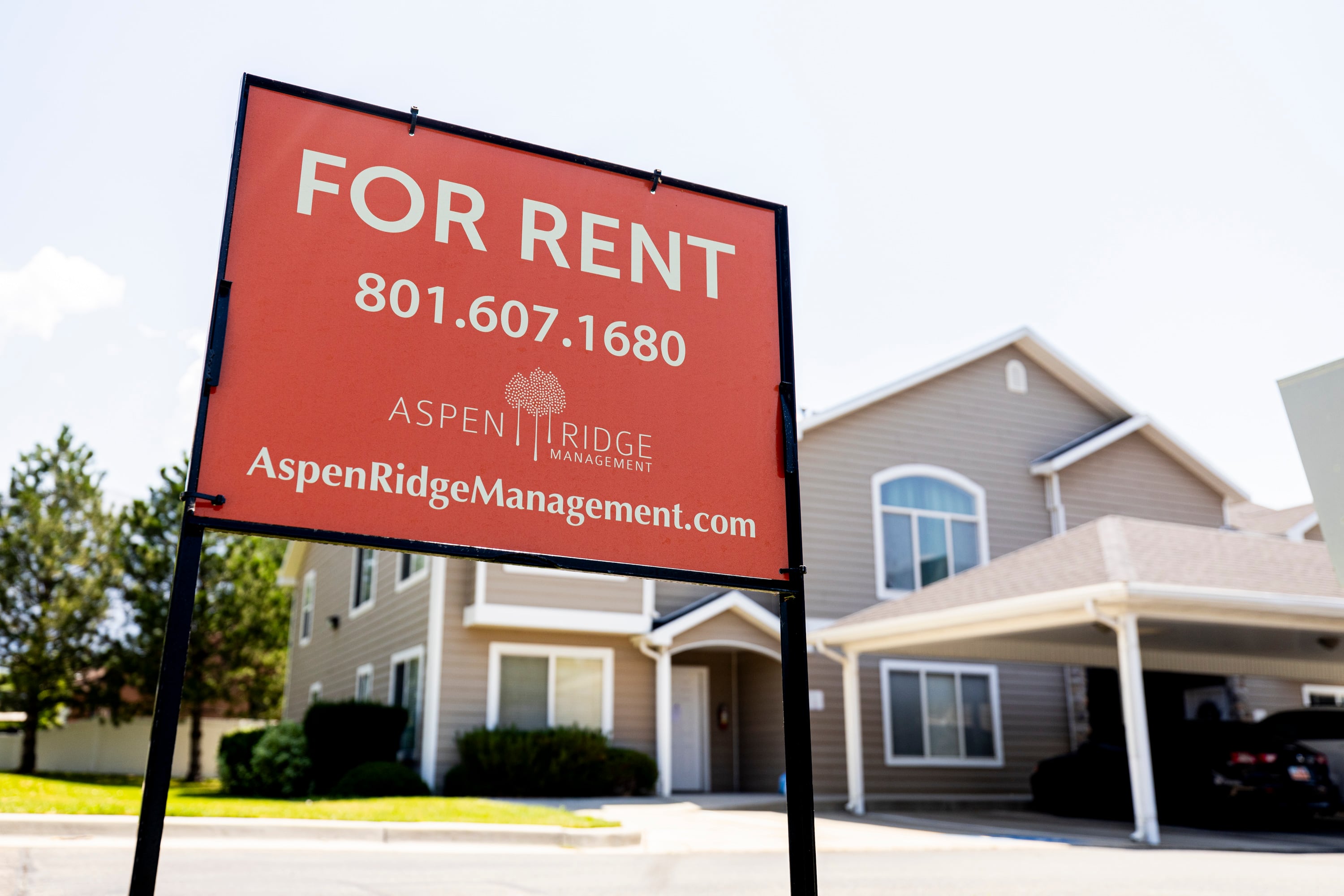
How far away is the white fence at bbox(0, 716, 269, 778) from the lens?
29.9m

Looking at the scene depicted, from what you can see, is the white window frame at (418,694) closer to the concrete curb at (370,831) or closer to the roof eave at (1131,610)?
the concrete curb at (370,831)

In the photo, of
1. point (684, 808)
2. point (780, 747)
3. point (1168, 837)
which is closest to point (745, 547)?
point (1168, 837)

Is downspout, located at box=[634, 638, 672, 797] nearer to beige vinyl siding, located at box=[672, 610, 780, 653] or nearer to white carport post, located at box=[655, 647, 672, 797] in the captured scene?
white carport post, located at box=[655, 647, 672, 797]

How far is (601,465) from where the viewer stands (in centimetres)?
397

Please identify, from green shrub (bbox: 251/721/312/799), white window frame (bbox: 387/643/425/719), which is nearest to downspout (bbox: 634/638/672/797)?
white window frame (bbox: 387/643/425/719)

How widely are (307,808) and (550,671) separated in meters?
6.17

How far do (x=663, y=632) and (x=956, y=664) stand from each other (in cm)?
565

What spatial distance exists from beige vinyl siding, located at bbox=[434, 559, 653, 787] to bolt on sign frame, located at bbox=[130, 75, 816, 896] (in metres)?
13.6

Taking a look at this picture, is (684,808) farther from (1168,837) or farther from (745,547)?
(745,547)

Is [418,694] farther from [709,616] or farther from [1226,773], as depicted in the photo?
[1226,773]

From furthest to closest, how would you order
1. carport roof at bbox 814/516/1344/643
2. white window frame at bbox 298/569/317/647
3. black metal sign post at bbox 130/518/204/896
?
1. white window frame at bbox 298/569/317/647
2. carport roof at bbox 814/516/1344/643
3. black metal sign post at bbox 130/518/204/896

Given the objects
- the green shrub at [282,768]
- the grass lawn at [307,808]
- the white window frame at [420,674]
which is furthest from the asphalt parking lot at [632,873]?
the white window frame at [420,674]

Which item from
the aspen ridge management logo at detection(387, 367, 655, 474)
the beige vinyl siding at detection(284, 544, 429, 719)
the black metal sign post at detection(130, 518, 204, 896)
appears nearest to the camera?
the black metal sign post at detection(130, 518, 204, 896)

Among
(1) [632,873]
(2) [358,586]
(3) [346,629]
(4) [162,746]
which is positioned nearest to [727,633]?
(2) [358,586]
